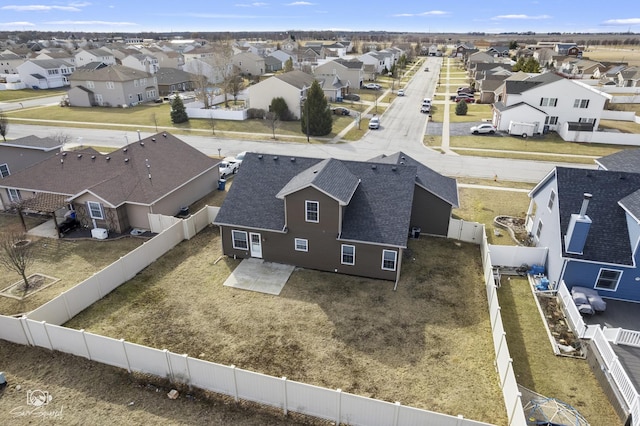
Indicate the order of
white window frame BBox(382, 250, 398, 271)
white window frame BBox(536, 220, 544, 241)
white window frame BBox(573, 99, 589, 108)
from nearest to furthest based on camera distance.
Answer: white window frame BBox(382, 250, 398, 271)
white window frame BBox(536, 220, 544, 241)
white window frame BBox(573, 99, 589, 108)

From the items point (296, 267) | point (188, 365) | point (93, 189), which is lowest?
point (296, 267)

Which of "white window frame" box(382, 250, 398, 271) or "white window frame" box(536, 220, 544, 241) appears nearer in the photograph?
"white window frame" box(382, 250, 398, 271)

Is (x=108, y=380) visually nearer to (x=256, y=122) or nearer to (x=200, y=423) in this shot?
(x=200, y=423)

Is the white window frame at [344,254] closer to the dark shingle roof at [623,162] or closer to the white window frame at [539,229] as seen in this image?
the white window frame at [539,229]

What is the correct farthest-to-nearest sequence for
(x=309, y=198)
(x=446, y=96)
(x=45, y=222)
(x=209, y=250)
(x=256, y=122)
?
(x=446, y=96), (x=256, y=122), (x=45, y=222), (x=209, y=250), (x=309, y=198)

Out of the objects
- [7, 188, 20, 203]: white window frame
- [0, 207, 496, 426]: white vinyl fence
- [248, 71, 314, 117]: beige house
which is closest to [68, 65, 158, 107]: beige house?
[248, 71, 314, 117]: beige house

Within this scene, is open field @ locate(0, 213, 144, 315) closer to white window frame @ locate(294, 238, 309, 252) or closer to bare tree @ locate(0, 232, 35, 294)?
bare tree @ locate(0, 232, 35, 294)

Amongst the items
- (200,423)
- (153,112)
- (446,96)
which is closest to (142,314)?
(200,423)

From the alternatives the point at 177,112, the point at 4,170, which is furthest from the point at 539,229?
the point at 177,112
